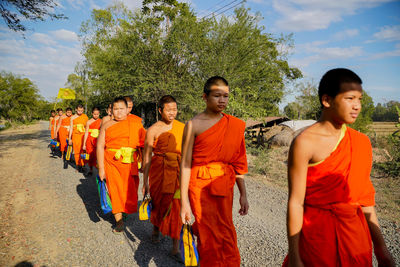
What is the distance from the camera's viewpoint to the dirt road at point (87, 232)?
3395mm

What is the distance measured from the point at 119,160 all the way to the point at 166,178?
1181mm

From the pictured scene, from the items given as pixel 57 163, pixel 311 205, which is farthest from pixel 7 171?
pixel 311 205

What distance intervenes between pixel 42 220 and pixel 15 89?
55036 mm

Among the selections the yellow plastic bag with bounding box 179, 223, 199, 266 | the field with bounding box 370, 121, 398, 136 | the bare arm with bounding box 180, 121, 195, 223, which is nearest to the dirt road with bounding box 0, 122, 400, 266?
the yellow plastic bag with bounding box 179, 223, 199, 266

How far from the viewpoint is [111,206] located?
13.4ft

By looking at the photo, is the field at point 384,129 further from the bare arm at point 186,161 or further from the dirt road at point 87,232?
the bare arm at point 186,161

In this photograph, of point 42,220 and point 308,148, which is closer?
point 308,148

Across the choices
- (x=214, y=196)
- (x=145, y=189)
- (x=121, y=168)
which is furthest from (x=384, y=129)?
(x=214, y=196)

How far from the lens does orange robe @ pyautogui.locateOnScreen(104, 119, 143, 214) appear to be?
13.6ft

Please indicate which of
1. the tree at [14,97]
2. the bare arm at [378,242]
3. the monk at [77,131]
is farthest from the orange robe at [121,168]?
the tree at [14,97]

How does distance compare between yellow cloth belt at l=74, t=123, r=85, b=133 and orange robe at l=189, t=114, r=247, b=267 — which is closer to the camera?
orange robe at l=189, t=114, r=247, b=267

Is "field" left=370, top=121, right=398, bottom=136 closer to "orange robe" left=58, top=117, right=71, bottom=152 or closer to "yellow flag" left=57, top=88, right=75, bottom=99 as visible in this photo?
"orange robe" left=58, top=117, right=71, bottom=152

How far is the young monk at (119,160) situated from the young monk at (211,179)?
207cm

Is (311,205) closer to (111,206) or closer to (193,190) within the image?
(193,190)
